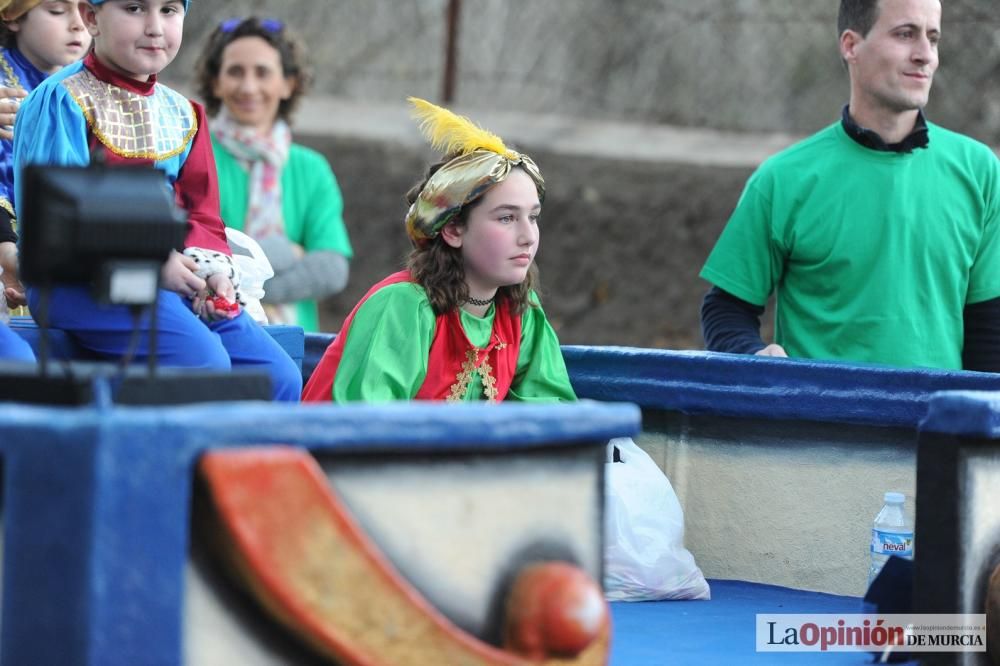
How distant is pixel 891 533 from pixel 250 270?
5.23 feet

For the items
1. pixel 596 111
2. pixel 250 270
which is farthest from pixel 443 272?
pixel 596 111

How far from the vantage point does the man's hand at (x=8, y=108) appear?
4016mm

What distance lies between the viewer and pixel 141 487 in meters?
2.18

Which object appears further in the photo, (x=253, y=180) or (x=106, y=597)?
(x=253, y=180)

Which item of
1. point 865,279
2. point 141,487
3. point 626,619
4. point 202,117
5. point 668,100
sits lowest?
point 626,619

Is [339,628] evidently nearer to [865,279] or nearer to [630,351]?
[630,351]

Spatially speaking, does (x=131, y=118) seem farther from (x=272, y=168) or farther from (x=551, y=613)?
(x=272, y=168)

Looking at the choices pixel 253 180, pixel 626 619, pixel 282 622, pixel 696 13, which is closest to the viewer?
pixel 282 622

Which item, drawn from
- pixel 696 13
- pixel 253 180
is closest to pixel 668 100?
pixel 696 13

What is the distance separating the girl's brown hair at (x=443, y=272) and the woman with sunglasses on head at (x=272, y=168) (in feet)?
6.36

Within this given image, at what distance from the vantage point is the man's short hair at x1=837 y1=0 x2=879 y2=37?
468 centimetres

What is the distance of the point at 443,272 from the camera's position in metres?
4.12

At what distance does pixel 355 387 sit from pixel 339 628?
1.63 m

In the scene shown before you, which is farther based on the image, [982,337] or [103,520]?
[982,337]
